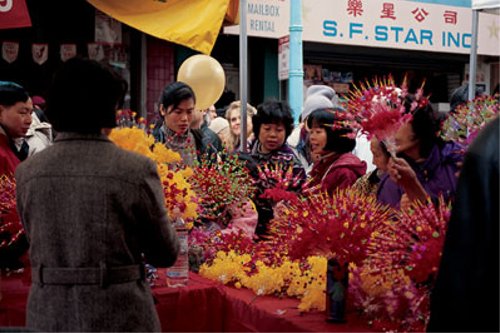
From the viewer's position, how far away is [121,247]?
173 cm

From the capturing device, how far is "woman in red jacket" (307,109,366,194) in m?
3.09

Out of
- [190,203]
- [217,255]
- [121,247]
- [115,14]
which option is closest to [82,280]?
[121,247]

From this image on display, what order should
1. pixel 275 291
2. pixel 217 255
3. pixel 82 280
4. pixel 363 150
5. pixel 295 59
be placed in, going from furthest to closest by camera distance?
pixel 295 59
pixel 363 150
pixel 217 255
pixel 275 291
pixel 82 280

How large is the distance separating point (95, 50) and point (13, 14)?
380cm

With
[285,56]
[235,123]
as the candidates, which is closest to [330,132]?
[235,123]

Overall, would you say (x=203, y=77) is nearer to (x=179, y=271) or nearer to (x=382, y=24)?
(x=179, y=271)

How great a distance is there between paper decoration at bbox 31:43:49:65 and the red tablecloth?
5.18 meters

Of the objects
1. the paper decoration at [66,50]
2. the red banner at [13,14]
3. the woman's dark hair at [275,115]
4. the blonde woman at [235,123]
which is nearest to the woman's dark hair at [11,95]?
the red banner at [13,14]

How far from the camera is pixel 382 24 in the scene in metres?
9.56

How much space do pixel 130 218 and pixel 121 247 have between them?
8 centimetres

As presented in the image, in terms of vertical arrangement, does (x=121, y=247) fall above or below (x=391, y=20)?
below

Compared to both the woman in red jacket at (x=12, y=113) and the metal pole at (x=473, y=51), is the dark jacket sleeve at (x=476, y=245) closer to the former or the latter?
the woman in red jacket at (x=12, y=113)

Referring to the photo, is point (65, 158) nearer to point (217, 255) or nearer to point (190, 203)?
point (190, 203)

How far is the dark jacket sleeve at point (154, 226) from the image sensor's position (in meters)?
1.73
